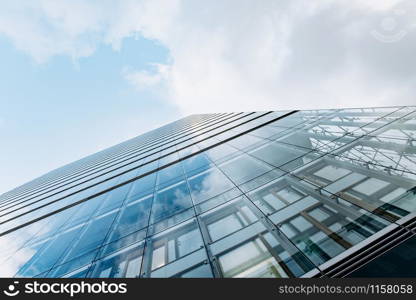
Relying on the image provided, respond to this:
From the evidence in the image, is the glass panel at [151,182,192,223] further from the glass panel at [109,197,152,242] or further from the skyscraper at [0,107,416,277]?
the glass panel at [109,197,152,242]

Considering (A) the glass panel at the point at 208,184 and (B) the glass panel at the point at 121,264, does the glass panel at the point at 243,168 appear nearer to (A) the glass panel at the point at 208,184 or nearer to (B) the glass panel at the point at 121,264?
(A) the glass panel at the point at 208,184

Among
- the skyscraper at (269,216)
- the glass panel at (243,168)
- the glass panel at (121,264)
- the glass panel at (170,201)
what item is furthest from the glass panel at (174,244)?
the glass panel at (243,168)

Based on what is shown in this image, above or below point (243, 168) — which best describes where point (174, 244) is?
below

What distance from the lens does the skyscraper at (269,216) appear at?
4637 millimetres

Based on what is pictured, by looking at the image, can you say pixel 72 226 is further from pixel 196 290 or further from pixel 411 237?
pixel 411 237

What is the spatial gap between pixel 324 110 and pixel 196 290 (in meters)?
12.0

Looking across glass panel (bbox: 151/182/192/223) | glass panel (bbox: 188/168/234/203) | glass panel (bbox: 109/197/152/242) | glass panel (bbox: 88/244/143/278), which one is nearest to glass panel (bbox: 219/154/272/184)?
glass panel (bbox: 188/168/234/203)

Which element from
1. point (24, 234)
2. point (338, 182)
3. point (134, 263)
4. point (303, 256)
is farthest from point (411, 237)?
point (24, 234)

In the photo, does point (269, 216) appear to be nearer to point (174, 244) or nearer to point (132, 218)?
point (174, 244)

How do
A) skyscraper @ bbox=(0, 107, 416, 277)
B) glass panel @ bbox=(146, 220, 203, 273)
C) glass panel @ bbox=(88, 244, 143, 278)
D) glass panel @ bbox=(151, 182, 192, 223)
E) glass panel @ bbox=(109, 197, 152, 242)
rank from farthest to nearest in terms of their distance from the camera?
glass panel @ bbox=(109, 197, 152, 242), glass panel @ bbox=(151, 182, 192, 223), glass panel @ bbox=(88, 244, 143, 278), glass panel @ bbox=(146, 220, 203, 273), skyscraper @ bbox=(0, 107, 416, 277)

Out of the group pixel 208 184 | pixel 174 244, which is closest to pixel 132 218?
pixel 208 184

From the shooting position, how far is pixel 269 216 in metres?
6.04

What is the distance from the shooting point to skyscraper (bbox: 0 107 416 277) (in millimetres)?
4637

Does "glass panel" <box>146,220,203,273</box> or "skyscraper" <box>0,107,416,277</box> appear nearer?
"skyscraper" <box>0,107,416,277</box>
